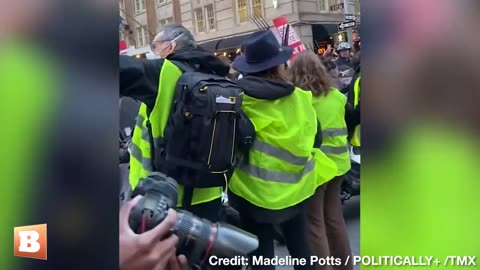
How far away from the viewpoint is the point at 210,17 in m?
1.76

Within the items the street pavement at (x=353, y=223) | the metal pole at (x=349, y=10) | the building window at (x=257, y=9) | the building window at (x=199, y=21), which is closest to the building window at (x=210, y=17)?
the building window at (x=199, y=21)

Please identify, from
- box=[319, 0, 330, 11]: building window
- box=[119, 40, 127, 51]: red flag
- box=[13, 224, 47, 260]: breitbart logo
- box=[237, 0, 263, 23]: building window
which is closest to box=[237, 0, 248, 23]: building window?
box=[237, 0, 263, 23]: building window

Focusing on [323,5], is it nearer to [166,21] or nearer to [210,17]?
[210,17]

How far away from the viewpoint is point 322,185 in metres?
1.83

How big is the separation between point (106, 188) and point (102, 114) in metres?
0.20

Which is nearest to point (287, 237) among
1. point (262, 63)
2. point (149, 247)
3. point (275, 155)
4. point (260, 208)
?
point (260, 208)

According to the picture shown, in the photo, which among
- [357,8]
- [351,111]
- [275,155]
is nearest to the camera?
[357,8]

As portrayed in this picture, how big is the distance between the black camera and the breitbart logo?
0.79 feet

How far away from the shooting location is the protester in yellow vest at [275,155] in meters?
1.90

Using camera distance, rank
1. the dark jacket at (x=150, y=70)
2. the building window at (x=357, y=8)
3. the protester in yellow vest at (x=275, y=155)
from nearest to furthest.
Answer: the building window at (x=357, y=8), the dark jacket at (x=150, y=70), the protester in yellow vest at (x=275, y=155)

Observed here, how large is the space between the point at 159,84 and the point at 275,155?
0.42 metres

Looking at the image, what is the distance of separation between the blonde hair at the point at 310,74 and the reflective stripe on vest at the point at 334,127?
3cm

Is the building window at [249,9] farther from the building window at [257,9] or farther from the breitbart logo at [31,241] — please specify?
the breitbart logo at [31,241]

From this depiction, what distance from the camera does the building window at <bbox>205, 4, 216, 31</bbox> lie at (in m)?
1.75
